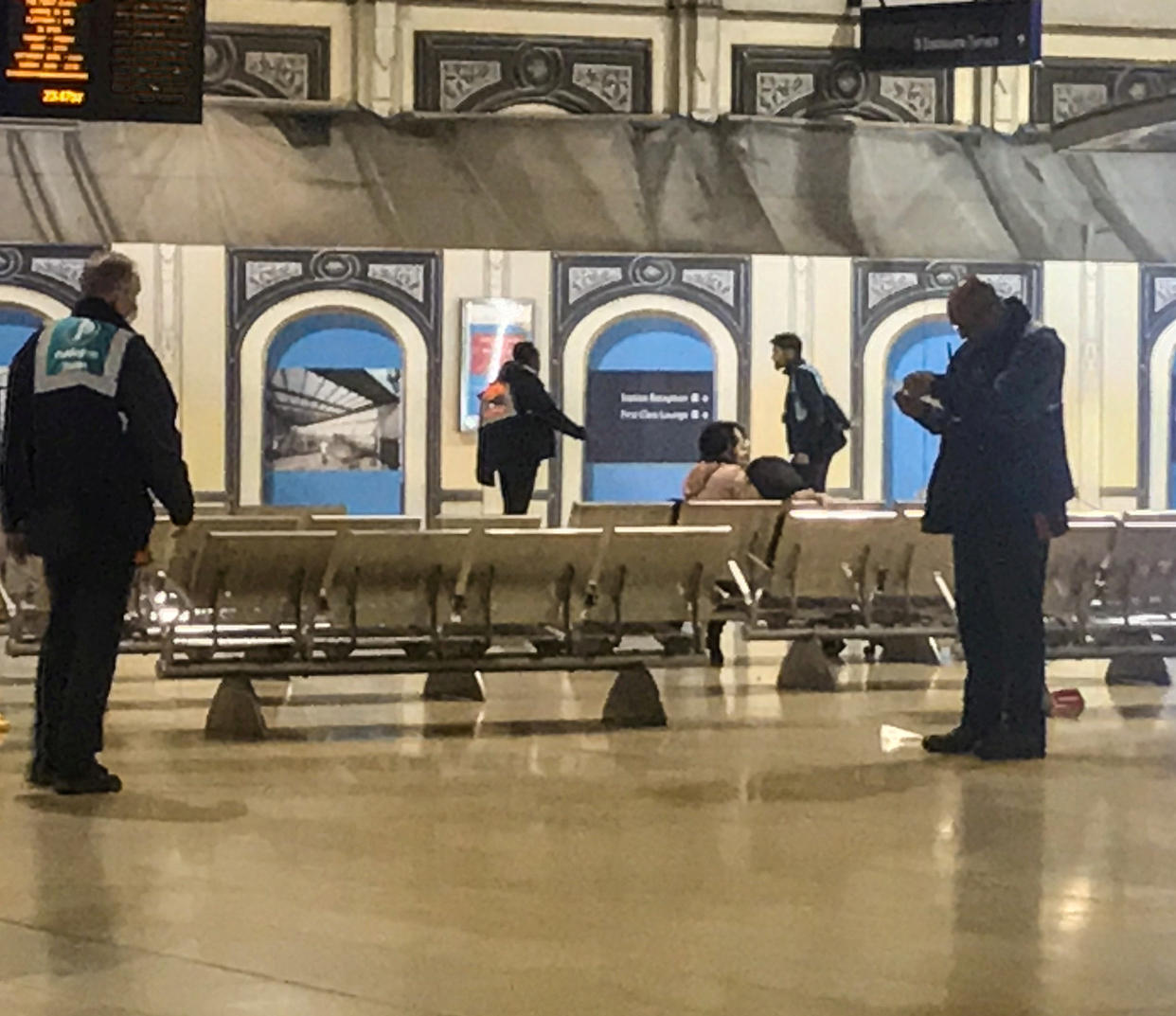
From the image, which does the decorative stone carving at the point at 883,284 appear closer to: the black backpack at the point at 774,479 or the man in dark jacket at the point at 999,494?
the black backpack at the point at 774,479

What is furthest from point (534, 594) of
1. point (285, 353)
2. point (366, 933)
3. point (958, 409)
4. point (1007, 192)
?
point (1007, 192)

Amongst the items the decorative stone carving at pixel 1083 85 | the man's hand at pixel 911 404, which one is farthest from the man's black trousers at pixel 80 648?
the decorative stone carving at pixel 1083 85

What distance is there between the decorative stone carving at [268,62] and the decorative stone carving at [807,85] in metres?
3.21

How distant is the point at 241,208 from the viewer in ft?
55.6

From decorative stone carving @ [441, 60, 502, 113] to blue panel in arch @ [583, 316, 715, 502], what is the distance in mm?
2067

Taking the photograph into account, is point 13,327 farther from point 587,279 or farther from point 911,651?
point 911,651

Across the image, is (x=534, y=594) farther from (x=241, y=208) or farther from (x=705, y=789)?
(x=241, y=208)

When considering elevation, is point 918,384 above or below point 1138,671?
above

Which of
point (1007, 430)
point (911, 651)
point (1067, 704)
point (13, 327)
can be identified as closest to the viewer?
point (1007, 430)

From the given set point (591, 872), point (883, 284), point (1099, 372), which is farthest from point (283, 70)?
point (591, 872)

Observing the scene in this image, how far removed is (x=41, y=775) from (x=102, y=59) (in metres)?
6.60

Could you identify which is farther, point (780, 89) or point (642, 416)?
point (780, 89)

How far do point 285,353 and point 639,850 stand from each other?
1130cm

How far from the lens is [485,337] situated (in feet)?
57.4
